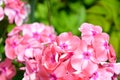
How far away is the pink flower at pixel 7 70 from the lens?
1498 millimetres

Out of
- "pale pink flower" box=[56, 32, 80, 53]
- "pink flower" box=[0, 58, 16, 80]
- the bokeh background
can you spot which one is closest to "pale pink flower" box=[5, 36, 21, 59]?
"pink flower" box=[0, 58, 16, 80]

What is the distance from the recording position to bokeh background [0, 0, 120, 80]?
2.35m

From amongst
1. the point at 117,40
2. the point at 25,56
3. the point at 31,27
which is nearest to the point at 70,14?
the point at 117,40

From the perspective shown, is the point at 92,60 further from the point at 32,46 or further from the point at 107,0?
the point at 107,0

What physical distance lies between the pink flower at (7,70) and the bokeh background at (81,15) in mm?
778

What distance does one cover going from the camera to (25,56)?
4.75 ft

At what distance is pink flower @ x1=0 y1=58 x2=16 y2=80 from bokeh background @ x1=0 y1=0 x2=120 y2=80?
30.6 inches

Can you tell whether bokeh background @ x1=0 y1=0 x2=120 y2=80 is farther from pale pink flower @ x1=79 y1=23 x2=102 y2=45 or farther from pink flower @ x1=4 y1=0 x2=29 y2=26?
pale pink flower @ x1=79 y1=23 x2=102 y2=45

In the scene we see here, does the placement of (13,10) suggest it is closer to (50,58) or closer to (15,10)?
(15,10)

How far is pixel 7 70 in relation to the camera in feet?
4.93

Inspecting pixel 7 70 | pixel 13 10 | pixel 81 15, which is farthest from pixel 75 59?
pixel 81 15

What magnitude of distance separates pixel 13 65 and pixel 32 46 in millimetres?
119

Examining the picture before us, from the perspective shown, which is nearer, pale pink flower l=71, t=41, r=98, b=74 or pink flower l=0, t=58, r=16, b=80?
pale pink flower l=71, t=41, r=98, b=74

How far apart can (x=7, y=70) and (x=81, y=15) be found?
0.97 m
